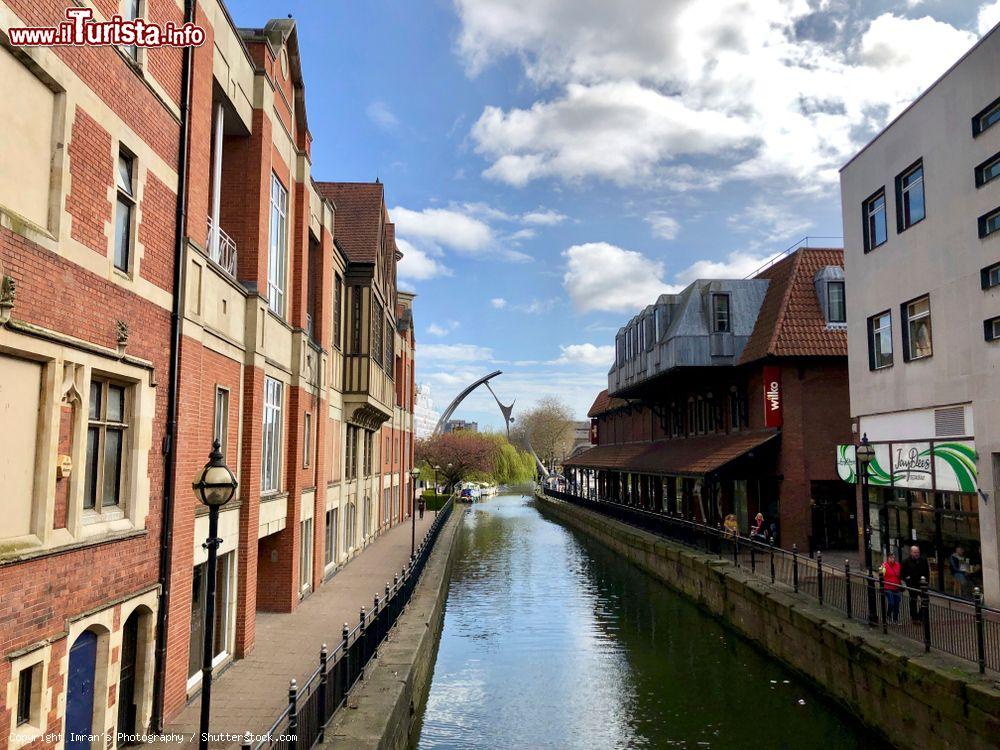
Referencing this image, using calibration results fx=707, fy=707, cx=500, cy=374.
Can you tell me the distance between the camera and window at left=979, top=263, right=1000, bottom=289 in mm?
13924

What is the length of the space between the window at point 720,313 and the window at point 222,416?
2354 cm

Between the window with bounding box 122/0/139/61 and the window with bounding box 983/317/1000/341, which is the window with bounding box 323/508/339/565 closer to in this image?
the window with bounding box 122/0/139/61

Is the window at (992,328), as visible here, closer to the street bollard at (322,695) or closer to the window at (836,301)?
the window at (836,301)

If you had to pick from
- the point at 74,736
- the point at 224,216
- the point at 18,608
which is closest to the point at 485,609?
the point at 224,216

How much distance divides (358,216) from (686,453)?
1784cm

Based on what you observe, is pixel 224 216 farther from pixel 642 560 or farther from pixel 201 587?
pixel 642 560

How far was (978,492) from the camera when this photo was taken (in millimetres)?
14383

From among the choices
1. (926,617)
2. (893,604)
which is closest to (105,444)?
(926,617)

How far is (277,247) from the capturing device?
14508 millimetres

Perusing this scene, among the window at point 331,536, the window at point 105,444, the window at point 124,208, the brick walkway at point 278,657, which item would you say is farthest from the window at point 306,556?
the window at point 124,208

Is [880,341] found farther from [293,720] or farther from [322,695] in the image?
[293,720]

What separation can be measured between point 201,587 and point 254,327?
437cm

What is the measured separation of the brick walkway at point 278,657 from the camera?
8.95m

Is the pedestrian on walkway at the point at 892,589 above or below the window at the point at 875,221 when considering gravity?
below
